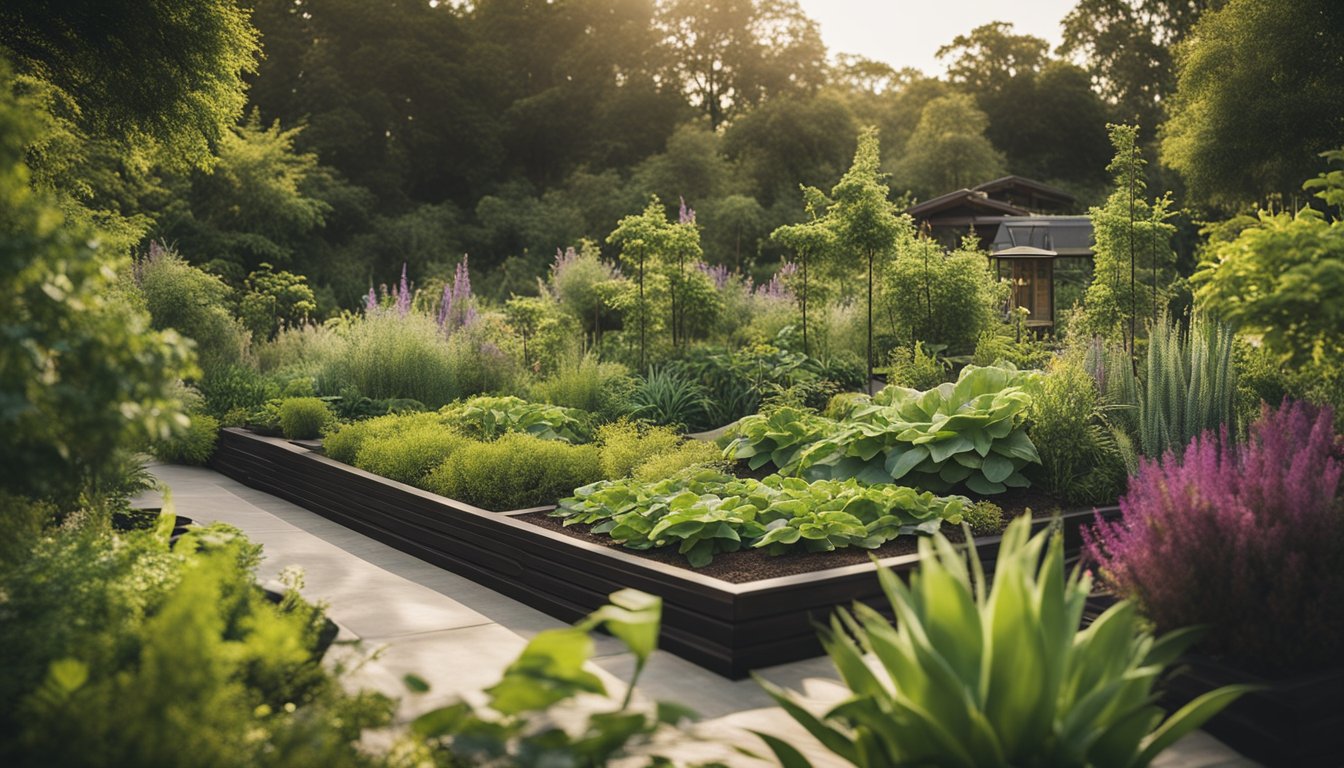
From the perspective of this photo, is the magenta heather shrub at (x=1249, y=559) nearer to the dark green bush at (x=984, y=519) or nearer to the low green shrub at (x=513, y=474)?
the dark green bush at (x=984, y=519)

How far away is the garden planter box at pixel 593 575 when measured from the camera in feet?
12.7

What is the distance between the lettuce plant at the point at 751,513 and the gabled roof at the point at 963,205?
13.0 meters

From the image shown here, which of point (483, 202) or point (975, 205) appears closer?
point (975, 205)

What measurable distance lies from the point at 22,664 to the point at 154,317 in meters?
8.76

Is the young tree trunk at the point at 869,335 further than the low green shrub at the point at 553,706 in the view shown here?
Yes

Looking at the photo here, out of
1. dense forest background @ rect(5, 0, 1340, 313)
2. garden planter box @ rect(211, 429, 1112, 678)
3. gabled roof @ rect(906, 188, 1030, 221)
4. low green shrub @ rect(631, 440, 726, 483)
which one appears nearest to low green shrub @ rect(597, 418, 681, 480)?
low green shrub @ rect(631, 440, 726, 483)

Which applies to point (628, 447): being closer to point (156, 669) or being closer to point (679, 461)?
point (679, 461)

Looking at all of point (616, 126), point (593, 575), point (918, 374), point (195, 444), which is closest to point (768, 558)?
point (593, 575)

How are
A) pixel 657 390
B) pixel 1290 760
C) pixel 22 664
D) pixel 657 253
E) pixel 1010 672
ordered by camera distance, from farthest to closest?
pixel 657 253, pixel 657 390, pixel 1290 760, pixel 22 664, pixel 1010 672

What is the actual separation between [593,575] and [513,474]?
1.38 meters

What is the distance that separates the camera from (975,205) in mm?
18484

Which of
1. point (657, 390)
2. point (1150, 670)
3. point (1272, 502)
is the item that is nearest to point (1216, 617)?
point (1272, 502)

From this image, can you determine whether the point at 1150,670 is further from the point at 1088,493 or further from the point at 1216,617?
the point at 1088,493

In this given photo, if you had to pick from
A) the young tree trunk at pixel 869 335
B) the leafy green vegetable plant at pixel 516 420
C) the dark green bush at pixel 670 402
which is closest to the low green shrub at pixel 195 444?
the leafy green vegetable plant at pixel 516 420
